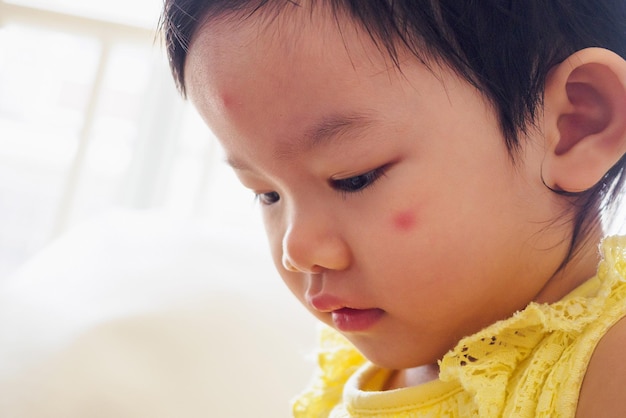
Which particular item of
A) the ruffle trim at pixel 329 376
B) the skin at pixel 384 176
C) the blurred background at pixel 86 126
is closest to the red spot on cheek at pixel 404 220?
the skin at pixel 384 176

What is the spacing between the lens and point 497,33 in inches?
20.9

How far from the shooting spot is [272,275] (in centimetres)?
102

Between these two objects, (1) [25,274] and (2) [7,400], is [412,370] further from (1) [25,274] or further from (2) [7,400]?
(1) [25,274]

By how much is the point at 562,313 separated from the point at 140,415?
1.60ft

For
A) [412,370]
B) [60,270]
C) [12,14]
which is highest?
[12,14]

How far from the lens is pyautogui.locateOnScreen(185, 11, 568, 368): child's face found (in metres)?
0.53

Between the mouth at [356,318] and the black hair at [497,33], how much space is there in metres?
0.15

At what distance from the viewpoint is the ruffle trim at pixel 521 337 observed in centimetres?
53

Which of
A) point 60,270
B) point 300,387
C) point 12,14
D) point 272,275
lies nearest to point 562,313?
point 300,387

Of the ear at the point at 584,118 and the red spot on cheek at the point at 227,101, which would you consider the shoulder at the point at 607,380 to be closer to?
the ear at the point at 584,118

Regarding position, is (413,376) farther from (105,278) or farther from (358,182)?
(105,278)

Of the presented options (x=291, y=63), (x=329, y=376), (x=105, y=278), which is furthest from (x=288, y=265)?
(x=105, y=278)

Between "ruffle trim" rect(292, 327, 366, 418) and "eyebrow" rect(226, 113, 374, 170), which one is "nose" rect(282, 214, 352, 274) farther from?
"ruffle trim" rect(292, 327, 366, 418)

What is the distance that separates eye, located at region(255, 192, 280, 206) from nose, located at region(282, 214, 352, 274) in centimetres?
6
